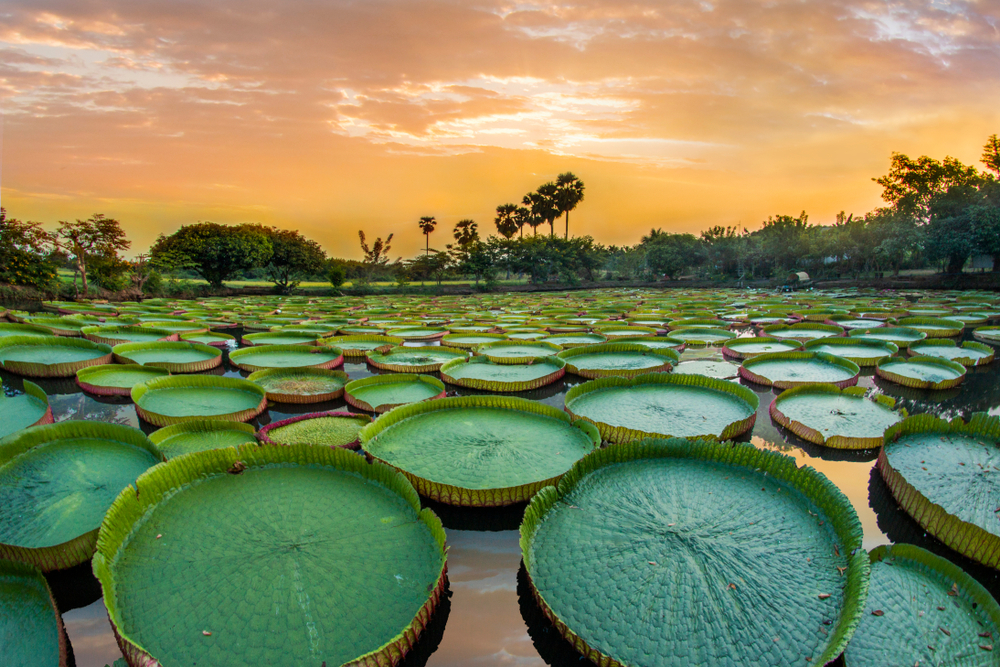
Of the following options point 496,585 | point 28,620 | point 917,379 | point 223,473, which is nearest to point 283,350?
point 223,473

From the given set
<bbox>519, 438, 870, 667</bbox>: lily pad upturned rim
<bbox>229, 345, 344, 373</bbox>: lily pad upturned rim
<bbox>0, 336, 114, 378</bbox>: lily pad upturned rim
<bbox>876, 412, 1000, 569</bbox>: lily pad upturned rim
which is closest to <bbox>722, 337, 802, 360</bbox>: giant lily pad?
<bbox>876, 412, 1000, 569</bbox>: lily pad upturned rim

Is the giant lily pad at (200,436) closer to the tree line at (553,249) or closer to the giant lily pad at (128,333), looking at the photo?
the giant lily pad at (128,333)

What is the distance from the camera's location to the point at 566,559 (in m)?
2.60

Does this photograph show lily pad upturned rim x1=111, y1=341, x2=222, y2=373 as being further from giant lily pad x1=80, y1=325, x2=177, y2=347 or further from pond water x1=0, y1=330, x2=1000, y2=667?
pond water x1=0, y1=330, x2=1000, y2=667

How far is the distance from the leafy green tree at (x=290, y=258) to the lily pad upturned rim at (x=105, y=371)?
2641 centimetres

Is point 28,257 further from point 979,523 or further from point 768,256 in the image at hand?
point 768,256

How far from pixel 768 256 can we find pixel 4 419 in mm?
55023

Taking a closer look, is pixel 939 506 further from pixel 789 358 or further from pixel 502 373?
pixel 502 373

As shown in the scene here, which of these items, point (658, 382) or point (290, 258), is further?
point (290, 258)

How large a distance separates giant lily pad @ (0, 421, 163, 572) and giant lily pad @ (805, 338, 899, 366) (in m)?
10.6

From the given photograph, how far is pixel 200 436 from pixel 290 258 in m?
32.4

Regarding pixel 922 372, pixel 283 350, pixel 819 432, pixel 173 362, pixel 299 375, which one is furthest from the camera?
pixel 283 350

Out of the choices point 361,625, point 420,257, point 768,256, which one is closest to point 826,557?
point 361,625

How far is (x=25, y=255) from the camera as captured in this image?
16375 mm
